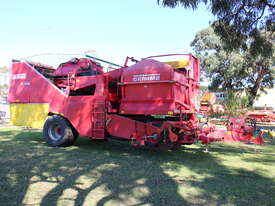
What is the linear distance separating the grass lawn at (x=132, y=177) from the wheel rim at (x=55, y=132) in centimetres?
53

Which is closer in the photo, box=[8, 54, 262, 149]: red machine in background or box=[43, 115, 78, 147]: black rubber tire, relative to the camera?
box=[8, 54, 262, 149]: red machine in background

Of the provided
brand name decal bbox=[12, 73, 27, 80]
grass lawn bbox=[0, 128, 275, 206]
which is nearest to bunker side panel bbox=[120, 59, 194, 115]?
grass lawn bbox=[0, 128, 275, 206]

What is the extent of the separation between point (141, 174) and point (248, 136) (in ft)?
10.1

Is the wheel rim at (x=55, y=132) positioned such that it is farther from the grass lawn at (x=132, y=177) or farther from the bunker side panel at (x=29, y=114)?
the grass lawn at (x=132, y=177)

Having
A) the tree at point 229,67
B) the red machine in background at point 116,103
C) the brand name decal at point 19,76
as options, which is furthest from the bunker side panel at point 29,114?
the tree at point 229,67

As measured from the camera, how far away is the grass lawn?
3559 mm

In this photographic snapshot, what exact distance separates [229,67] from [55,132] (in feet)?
60.8

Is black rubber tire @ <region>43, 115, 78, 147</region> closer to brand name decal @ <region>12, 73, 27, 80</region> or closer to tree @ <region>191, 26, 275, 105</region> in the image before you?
brand name decal @ <region>12, 73, 27, 80</region>

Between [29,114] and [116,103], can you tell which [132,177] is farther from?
[29,114]

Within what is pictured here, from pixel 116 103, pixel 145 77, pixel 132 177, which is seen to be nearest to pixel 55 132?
pixel 116 103

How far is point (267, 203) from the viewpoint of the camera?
11.4ft

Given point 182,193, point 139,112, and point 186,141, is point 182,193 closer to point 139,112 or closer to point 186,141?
point 186,141

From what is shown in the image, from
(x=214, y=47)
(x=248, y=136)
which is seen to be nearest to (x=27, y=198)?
(x=248, y=136)

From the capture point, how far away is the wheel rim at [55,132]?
749 centimetres
